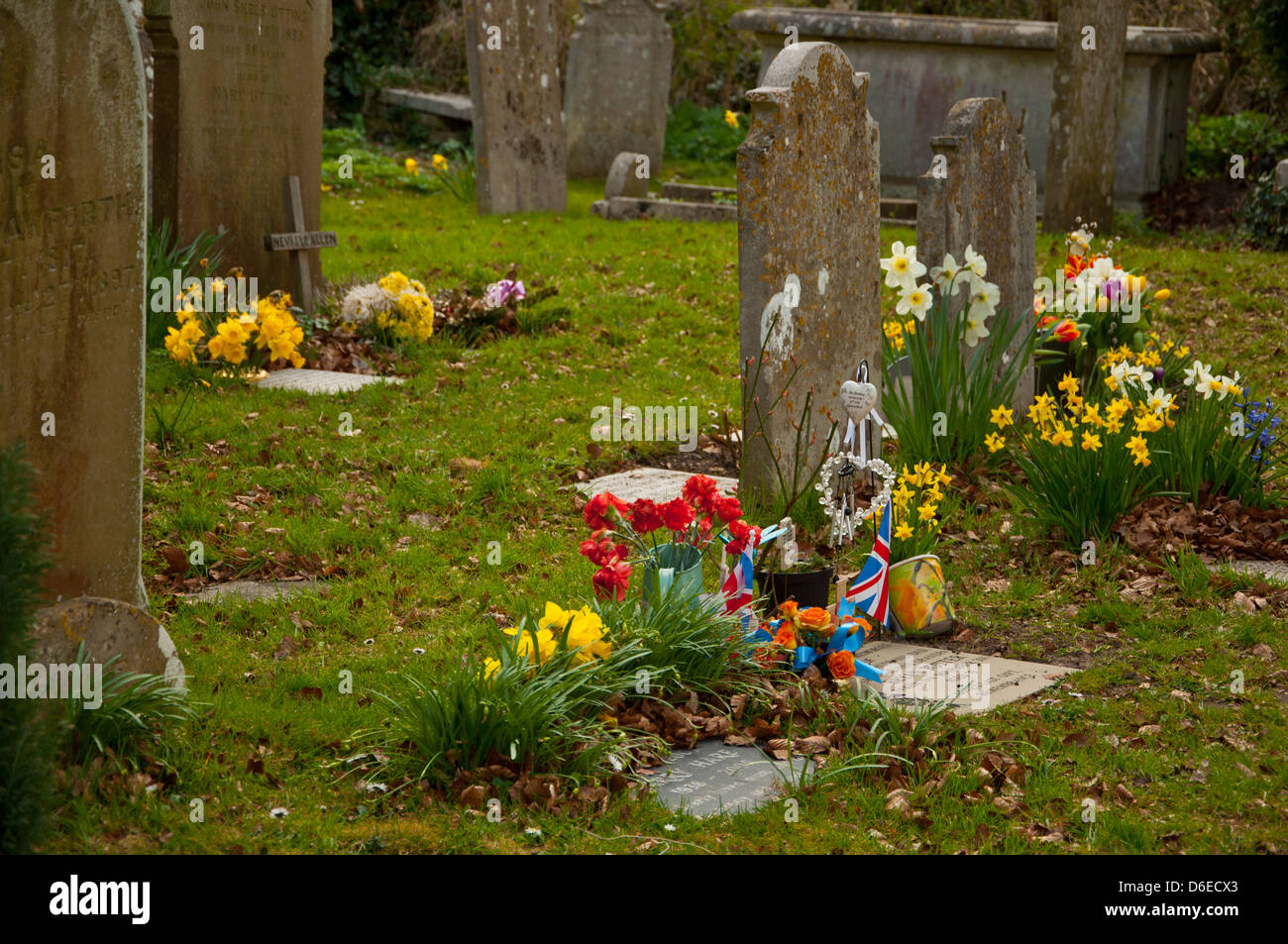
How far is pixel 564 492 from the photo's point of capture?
20.6 ft

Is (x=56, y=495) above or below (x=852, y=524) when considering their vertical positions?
above

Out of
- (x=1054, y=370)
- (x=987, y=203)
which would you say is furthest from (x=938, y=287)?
(x=1054, y=370)

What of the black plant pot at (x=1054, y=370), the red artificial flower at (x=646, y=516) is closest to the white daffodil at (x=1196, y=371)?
the black plant pot at (x=1054, y=370)

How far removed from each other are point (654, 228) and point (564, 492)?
624 cm

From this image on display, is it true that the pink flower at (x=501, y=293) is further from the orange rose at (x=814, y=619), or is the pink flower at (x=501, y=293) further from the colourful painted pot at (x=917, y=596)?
the orange rose at (x=814, y=619)

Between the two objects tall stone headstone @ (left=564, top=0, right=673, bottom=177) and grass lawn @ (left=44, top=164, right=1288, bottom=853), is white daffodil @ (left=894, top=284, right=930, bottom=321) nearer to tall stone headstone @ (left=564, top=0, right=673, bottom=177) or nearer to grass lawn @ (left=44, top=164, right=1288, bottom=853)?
grass lawn @ (left=44, top=164, right=1288, bottom=853)

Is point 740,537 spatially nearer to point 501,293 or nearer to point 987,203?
point 987,203

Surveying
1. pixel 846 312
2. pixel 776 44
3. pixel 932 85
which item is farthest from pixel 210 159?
pixel 932 85

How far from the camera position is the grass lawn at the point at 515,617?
3432 mm

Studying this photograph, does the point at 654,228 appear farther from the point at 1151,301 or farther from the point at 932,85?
the point at 1151,301

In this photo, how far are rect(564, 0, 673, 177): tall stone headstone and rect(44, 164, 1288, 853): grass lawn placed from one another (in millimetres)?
5725

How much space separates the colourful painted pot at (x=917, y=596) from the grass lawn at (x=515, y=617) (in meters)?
0.19

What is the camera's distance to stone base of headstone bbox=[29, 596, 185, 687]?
349 centimetres

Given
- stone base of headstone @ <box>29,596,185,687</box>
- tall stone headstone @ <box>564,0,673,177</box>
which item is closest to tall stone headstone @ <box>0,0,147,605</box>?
stone base of headstone @ <box>29,596,185,687</box>
